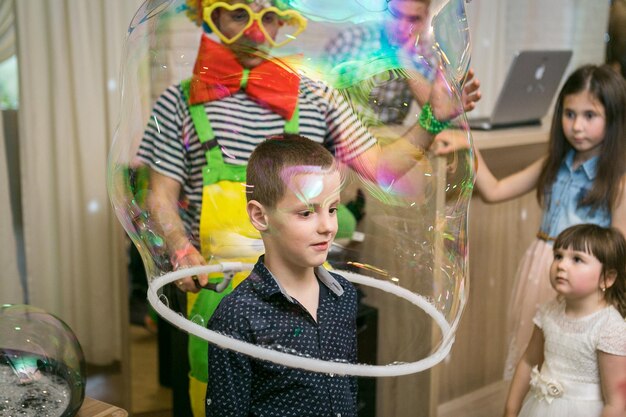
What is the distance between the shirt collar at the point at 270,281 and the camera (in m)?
1.04

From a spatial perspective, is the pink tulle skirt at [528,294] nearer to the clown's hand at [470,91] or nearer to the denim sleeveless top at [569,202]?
the denim sleeveless top at [569,202]

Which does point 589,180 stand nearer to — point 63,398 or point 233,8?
point 233,8

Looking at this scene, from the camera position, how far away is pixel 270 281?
3.43 ft

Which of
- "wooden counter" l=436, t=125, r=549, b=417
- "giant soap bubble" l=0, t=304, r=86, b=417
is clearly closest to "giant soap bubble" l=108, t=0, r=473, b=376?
"giant soap bubble" l=0, t=304, r=86, b=417

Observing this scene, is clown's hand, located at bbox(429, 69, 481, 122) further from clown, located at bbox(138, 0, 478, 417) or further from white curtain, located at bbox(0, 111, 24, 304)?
white curtain, located at bbox(0, 111, 24, 304)

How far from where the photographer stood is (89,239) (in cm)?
264

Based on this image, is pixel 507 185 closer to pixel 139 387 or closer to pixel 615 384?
pixel 615 384

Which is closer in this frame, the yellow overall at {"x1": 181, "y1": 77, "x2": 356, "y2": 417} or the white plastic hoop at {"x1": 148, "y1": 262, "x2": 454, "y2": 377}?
the white plastic hoop at {"x1": 148, "y1": 262, "x2": 454, "y2": 377}

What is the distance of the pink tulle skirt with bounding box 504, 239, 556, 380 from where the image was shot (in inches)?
91.3

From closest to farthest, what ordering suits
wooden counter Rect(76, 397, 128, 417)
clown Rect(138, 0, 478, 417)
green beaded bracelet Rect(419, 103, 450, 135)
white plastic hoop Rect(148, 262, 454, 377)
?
white plastic hoop Rect(148, 262, 454, 377)
clown Rect(138, 0, 478, 417)
green beaded bracelet Rect(419, 103, 450, 135)
wooden counter Rect(76, 397, 128, 417)

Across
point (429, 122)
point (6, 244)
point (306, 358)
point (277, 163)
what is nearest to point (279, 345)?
point (306, 358)

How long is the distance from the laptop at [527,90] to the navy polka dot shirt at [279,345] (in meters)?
1.60

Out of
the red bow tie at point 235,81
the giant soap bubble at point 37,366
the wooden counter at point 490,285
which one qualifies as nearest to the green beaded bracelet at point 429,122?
the red bow tie at point 235,81

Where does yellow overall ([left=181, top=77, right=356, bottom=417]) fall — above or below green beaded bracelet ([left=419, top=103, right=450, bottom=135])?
below
